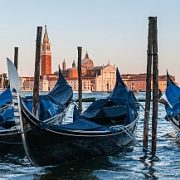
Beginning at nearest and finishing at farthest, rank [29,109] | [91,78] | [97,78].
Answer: [29,109], [97,78], [91,78]

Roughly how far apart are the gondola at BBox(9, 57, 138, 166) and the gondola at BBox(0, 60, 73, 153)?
1.19 m

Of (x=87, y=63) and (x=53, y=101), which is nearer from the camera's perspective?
(x=53, y=101)

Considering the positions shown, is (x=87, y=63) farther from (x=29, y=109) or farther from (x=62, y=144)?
(x=62, y=144)

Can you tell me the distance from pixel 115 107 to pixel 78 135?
3.01 metres

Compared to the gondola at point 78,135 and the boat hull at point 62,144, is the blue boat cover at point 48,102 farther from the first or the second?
the boat hull at point 62,144

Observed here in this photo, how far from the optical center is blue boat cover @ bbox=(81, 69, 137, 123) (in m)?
10.4

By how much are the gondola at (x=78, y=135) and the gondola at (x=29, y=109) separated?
3.91ft

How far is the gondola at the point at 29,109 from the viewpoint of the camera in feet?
30.8

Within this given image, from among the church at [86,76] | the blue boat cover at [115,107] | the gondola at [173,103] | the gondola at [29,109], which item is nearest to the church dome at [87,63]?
the church at [86,76]

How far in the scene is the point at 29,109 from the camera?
11.7m

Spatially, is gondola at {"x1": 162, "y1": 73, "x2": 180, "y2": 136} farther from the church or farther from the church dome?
Result: the church dome

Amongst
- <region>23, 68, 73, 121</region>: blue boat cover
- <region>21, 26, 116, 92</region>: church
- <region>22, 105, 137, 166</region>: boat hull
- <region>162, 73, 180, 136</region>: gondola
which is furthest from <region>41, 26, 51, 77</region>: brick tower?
<region>22, 105, 137, 166</region>: boat hull

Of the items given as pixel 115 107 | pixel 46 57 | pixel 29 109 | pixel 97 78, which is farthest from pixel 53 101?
pixel 97 78

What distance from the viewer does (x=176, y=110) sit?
38.3ft
